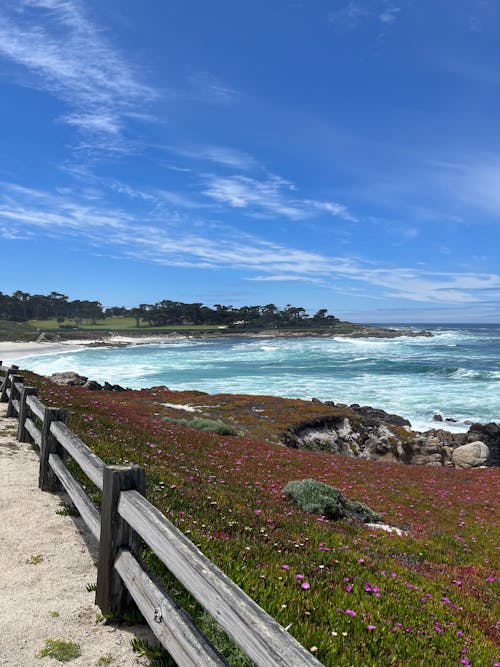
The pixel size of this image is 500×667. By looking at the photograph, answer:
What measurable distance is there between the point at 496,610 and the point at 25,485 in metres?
9.24

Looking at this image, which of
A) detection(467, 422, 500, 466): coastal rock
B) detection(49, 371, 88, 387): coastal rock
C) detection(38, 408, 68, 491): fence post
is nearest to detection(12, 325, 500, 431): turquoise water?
detection(467, 422, 500, 466): coastal rock

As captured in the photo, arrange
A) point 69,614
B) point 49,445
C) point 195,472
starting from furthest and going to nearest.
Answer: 1. point 195,472
2. point 49,445
3. point 69,614

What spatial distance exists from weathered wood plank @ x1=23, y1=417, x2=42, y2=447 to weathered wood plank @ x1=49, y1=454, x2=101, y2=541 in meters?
2.56

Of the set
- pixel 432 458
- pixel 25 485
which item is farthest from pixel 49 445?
pixel 432 458

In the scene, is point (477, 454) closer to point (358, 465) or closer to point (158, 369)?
point (358, 465)

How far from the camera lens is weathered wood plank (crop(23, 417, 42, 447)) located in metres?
10.5

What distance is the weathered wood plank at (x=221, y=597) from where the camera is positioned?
2654 mm

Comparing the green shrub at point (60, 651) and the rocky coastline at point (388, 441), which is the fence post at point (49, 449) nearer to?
the green shrub at point (60, 651)

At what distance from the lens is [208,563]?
3.52 metres

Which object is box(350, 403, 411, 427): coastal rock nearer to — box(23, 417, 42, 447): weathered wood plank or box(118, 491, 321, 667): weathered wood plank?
box(23, 417, 42, 447): weathered wood plank

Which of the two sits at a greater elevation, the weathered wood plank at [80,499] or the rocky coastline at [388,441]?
the weathered wood plank at [80,499]

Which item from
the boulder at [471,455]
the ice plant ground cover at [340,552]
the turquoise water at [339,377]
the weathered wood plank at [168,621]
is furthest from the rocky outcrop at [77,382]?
the weathered wood plank at [168,621]

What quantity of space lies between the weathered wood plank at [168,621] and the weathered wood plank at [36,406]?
20.7ft

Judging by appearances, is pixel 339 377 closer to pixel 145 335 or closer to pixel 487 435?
pixel 487 435
